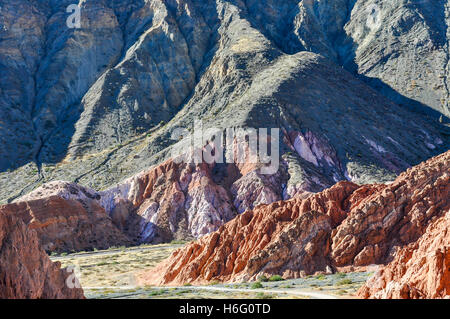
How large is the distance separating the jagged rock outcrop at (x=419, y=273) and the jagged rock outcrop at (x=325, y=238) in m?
13.6

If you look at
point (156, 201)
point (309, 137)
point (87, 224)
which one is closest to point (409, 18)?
point (309, 137)

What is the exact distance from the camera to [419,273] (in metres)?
29.8

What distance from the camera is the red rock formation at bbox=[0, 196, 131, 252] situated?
276 feet

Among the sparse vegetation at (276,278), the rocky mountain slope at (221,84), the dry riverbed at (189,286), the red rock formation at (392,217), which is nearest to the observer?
the dry riverbed at (189,286)

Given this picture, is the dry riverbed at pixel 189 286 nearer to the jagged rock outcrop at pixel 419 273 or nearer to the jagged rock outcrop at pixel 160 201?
the jagged rock outcrop at pixel 419 273

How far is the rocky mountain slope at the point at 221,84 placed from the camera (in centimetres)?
10688

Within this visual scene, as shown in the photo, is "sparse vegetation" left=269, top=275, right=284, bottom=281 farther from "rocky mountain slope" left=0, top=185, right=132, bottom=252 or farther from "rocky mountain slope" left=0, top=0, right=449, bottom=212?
"rocky mountain slope" left=0, top=0, right=449, bottom=212

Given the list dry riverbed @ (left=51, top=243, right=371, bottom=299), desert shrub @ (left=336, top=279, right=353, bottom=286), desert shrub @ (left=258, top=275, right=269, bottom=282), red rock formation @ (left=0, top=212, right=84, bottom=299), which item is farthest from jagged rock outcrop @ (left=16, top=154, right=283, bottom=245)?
red rock formation @ (left=0, top=212, right=84, bottom=299)

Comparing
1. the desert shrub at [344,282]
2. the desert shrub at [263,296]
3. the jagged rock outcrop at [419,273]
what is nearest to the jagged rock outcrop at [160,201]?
the desert shrub at [344,282]

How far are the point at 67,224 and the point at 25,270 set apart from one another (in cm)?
5864

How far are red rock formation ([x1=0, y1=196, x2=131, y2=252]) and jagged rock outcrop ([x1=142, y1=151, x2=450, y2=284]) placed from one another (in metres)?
32.3

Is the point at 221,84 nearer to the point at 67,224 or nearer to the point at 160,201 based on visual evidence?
the point at 160,201

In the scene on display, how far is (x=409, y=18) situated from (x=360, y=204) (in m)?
102

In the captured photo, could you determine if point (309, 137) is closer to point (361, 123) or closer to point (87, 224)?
point (361, 123)
